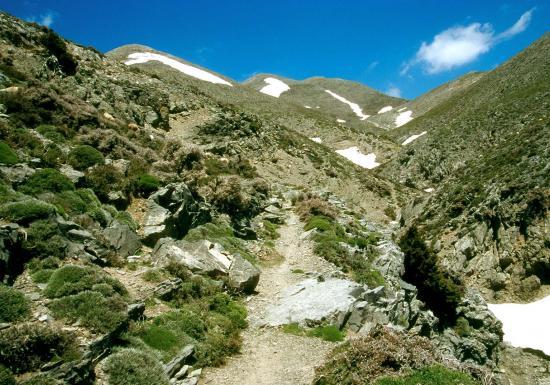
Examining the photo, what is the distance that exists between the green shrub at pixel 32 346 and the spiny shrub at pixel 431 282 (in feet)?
59.9

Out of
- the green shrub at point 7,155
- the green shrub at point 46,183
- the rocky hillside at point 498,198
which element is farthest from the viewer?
the rocky hillside at point 498,198

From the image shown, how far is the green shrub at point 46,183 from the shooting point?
45.7 ft

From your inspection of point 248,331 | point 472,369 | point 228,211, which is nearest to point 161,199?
point 228,211

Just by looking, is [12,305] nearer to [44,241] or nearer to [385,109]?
[44,241]

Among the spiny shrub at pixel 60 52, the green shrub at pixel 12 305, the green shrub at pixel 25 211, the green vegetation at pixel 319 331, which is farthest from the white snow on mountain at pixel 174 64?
the green shrub at pixel 12 305

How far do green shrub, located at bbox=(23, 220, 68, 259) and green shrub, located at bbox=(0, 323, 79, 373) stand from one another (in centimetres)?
340

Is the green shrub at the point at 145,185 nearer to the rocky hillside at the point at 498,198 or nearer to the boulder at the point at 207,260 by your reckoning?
the boulder at the point at 207,260

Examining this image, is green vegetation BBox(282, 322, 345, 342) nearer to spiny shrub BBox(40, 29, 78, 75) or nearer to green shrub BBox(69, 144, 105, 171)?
green shrub BBox(69, 144, 105, 171)

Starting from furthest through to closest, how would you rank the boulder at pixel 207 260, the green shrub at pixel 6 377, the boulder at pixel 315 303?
the boulder at pixel 207 260, the boulder at pixel 315 303, the green shrub at pixel 6 377

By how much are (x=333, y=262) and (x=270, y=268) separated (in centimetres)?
320

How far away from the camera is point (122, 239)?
14672 mm

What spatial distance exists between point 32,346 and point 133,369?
2090mm

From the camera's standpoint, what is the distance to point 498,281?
2591cm

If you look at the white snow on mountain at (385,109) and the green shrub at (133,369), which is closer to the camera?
the green shrub at (133,369)
